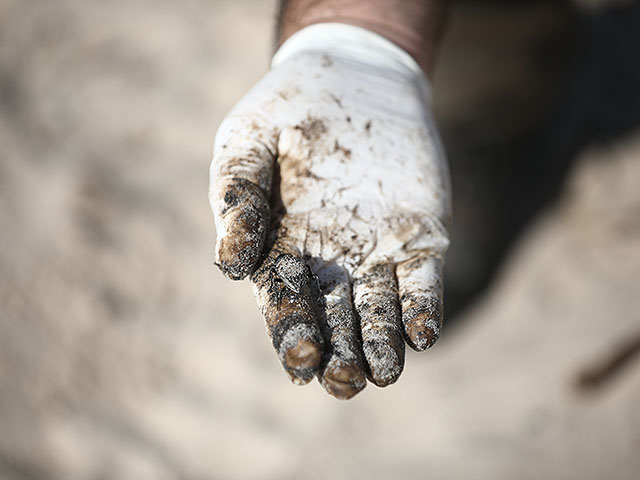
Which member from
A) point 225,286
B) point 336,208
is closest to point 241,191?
point 336,208

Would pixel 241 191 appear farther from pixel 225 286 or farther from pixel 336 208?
pixel 225 286

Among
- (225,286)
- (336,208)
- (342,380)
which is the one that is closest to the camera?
(342,380)

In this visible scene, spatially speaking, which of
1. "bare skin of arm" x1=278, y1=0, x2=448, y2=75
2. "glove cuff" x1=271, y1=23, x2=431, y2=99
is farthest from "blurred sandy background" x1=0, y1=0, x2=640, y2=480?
"glove cuff" x1=271, y1=23, x2=431, y2=99

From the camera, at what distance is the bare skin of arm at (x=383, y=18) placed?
1.27 m

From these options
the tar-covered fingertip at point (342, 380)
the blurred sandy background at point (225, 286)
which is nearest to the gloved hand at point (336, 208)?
the tar-covered fingertip at point (342, 380)

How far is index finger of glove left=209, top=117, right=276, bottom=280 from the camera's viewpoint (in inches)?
34.7

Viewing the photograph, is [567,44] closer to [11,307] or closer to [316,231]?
[316,231]

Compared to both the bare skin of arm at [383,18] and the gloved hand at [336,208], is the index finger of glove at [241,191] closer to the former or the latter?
the gloved hand at [336,208]

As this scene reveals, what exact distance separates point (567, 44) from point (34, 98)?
7.31ft

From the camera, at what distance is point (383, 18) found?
4.25ft

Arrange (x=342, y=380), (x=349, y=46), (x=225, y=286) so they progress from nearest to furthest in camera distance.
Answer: (x=342, y=380) < (x=349, y=46) < (x=225, y=286)

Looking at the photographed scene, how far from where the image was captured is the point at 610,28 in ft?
7.04

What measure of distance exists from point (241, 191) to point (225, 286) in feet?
3.55

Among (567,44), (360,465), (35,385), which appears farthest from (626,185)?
(35,385)
